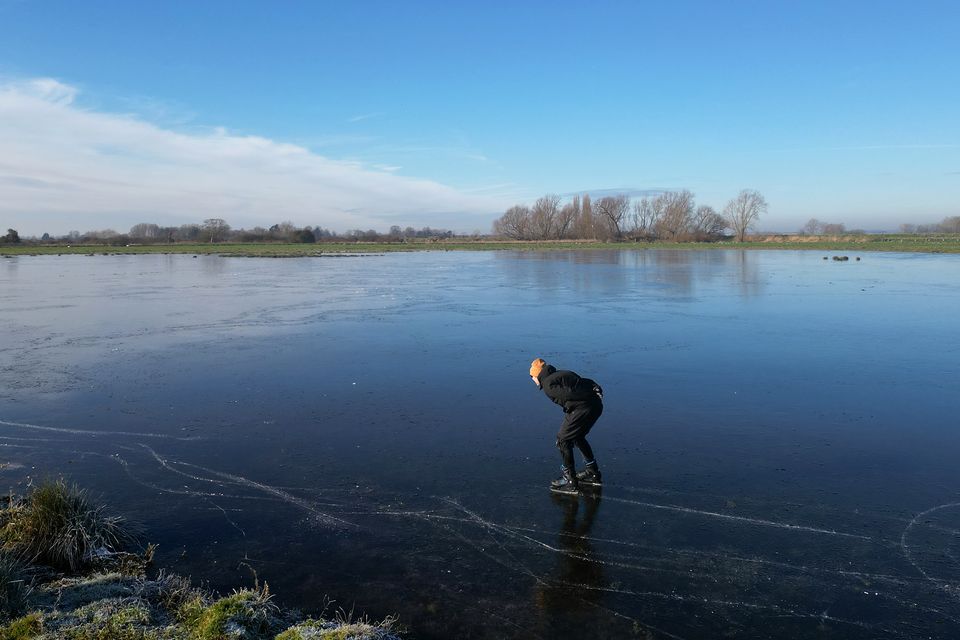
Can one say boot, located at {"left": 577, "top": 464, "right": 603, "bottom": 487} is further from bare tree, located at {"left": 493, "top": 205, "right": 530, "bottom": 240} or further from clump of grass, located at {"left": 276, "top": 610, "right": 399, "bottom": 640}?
bare tree, located at {"left": 493, "top": 205, "right": 530, "bottom": 240}

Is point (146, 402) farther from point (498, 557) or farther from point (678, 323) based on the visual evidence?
point (678, 323)

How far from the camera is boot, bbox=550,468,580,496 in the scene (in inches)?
254

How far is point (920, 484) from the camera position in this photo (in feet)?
21.6

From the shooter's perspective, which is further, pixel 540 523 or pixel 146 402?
pixel 146 402

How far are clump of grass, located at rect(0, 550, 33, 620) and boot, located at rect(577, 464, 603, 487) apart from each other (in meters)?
4.59

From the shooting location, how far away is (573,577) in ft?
16.4

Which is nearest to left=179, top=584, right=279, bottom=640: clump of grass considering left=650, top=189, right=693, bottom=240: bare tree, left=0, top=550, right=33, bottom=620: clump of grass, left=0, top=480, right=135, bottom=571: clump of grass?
left=0, top=550, right=33, bottom=620: clump of grass

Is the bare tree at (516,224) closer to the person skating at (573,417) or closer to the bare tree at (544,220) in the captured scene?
the bare tree at (544,220)

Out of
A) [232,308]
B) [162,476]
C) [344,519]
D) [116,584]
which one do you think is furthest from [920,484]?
[232,308]

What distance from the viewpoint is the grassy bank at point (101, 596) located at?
13.0ft

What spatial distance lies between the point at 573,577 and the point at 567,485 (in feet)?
5.05

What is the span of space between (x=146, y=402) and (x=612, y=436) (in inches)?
266

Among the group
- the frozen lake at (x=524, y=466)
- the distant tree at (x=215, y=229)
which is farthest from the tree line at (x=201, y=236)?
the frozen lake at (x=524, y=466)

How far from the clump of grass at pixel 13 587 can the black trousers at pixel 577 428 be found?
441 centimetres
